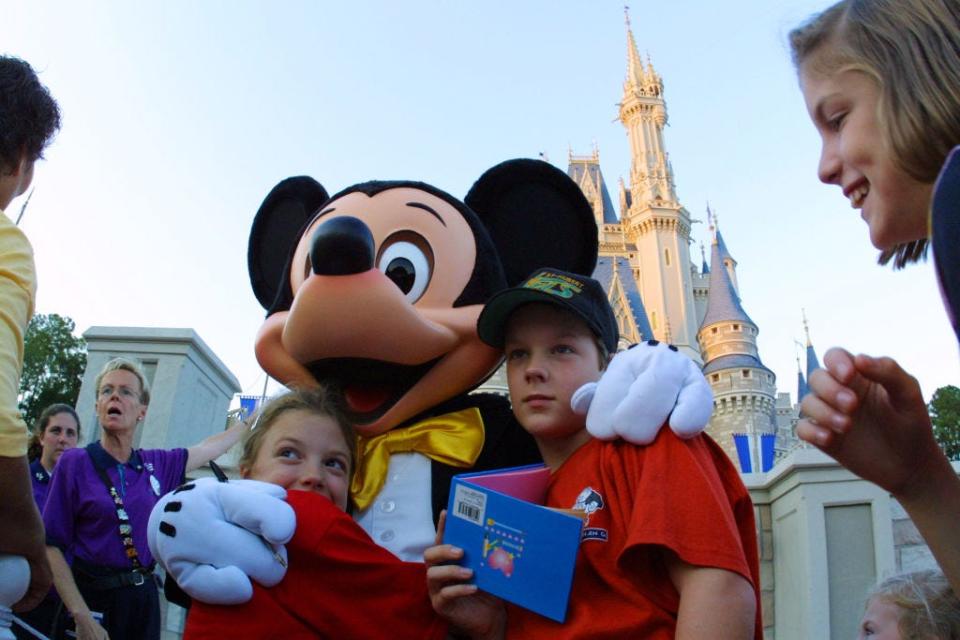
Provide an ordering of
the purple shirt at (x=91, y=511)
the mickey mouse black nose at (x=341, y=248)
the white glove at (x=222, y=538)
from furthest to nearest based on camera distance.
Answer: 1. the purple shirt at (x=91, y=511)
2. the mickey mouse black nose at (x=341, y=248)
3. the white glove at (x=222, y=538)

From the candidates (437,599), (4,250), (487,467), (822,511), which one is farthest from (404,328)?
(822,511)

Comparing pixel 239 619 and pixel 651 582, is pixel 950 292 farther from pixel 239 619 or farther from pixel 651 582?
pixel 239 619

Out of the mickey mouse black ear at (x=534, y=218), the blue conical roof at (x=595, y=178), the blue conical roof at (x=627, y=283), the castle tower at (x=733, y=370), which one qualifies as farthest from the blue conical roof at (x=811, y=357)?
the mickey mouse black ear at (x=534, y=218)

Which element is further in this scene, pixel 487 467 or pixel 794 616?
pixel 794 616

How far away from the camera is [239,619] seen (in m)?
1.48

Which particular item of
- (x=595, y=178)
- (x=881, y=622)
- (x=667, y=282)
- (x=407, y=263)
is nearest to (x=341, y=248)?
(x=407, y=263)

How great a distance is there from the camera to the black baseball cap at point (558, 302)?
1.74 meters

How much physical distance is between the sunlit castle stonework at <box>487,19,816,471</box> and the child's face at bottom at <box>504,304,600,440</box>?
Result: 27.2 meters

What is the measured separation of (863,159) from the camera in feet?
3.38

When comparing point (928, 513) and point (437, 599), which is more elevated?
point (928, 513)

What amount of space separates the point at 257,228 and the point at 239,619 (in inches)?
60.3

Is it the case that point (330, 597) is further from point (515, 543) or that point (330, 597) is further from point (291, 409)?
point (291, 409)

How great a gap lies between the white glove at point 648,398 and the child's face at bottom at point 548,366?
11 cm

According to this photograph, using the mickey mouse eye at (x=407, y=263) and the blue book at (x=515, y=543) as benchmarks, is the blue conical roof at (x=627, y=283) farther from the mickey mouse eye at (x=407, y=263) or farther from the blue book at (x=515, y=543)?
the blue book at (x=515, y=543)
